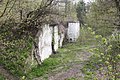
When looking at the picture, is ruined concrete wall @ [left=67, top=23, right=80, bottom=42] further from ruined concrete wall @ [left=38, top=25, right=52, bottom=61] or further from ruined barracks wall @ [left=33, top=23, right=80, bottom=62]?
ruined concrete wall @ [left=38, top=25, right=52, bottom=61]

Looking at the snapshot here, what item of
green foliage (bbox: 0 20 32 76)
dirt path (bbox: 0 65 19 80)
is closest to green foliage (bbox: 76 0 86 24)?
green foliage (bbox: 0 20 32 76)

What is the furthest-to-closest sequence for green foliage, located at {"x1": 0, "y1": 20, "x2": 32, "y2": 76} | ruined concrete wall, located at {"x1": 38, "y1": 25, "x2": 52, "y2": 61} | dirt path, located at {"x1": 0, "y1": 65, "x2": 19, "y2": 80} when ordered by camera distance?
1. ruined concrete wall, located at {"x1": 38, "y1": 25, "x2": 52, "y2": 61}
2. green foliage, located at {"x1": 0, "y1": 20, "x2": 32, "y2": 76}
3. dirt path, located at {"x1": 0, "y1": 65, "x2": 19, "y2": 80}

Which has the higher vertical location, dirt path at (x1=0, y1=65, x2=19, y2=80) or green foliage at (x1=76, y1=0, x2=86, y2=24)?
green foliage at (x1=76, y1=0, x2=86, y2=24)

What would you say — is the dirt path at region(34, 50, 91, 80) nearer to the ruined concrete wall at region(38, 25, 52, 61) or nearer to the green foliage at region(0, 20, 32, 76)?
the green foliage at region(0, 20, 32, 76)

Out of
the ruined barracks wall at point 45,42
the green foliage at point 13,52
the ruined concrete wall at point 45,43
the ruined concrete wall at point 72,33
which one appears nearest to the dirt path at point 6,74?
the green foliage at point 13,52

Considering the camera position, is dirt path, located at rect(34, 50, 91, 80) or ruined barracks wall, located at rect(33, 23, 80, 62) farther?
ruined barracks wall, located at rect(33, 23, 80, 62)

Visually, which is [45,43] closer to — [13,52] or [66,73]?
[13,52]

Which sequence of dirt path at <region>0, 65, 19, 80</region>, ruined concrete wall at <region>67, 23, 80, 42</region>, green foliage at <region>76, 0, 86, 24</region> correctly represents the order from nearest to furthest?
dirt path at <region>0, 65, 19, 80</region>, ruined concrete wall at <region>67, 23, 80, 42</region>, green foliage at <region>76, 0, 86, 24</region>

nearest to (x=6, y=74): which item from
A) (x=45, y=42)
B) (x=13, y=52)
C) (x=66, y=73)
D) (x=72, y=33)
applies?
(x=13, y=52)

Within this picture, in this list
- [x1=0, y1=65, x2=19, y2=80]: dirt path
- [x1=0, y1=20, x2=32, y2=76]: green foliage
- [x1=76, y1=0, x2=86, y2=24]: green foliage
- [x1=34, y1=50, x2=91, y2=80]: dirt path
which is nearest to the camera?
[x1=0, y1=65, x2=19, y2=80]: dirt path

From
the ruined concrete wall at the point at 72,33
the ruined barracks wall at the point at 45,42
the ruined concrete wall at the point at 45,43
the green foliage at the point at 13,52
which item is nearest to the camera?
the green foliage at the point at 13,52

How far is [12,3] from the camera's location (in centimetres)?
1264

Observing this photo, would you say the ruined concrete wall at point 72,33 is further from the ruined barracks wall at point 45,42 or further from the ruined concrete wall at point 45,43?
the ruined concrete wall at point 45,43

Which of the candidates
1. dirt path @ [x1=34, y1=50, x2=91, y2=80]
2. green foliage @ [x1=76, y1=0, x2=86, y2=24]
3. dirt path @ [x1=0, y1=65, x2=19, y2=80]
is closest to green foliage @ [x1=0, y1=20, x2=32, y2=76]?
dirt path @ [x1=0, y1=65, x2=19, y2=80]
